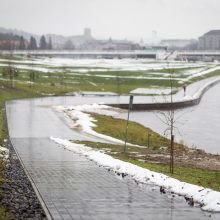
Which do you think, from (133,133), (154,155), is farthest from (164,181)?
(133,133)

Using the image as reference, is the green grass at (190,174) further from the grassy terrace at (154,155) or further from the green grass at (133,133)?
the green grass at (133,133)

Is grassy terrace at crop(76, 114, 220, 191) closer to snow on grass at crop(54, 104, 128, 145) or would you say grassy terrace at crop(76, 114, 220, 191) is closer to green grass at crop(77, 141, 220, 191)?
green grass at crop(77, 141, 220, 191)

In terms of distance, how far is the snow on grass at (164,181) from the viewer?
37.2 feet

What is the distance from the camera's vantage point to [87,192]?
12.7m

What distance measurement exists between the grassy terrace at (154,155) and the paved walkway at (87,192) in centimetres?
188

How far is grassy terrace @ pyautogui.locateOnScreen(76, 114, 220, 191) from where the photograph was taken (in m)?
15.6

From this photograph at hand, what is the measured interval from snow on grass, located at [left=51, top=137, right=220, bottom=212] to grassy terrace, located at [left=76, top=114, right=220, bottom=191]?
86 cm

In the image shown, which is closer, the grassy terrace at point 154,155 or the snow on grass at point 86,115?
the grassy terrace at point 154,155

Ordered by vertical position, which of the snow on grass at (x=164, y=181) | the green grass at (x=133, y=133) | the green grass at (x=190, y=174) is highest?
the snow on grass at (x=164, y=181)

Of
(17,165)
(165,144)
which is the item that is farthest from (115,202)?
(165,144)

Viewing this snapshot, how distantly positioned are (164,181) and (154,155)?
804cm

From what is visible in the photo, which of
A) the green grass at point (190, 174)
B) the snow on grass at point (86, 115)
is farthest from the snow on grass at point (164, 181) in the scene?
the snow on grass at point (86, 115)

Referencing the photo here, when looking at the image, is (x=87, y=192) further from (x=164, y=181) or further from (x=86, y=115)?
(x=86, y=115)

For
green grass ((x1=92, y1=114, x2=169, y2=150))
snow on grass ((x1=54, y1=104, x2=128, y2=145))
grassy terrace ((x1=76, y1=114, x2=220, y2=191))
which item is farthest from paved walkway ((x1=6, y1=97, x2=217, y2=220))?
green grass ((x1=92, y1=114, x2=169, y2=150))
